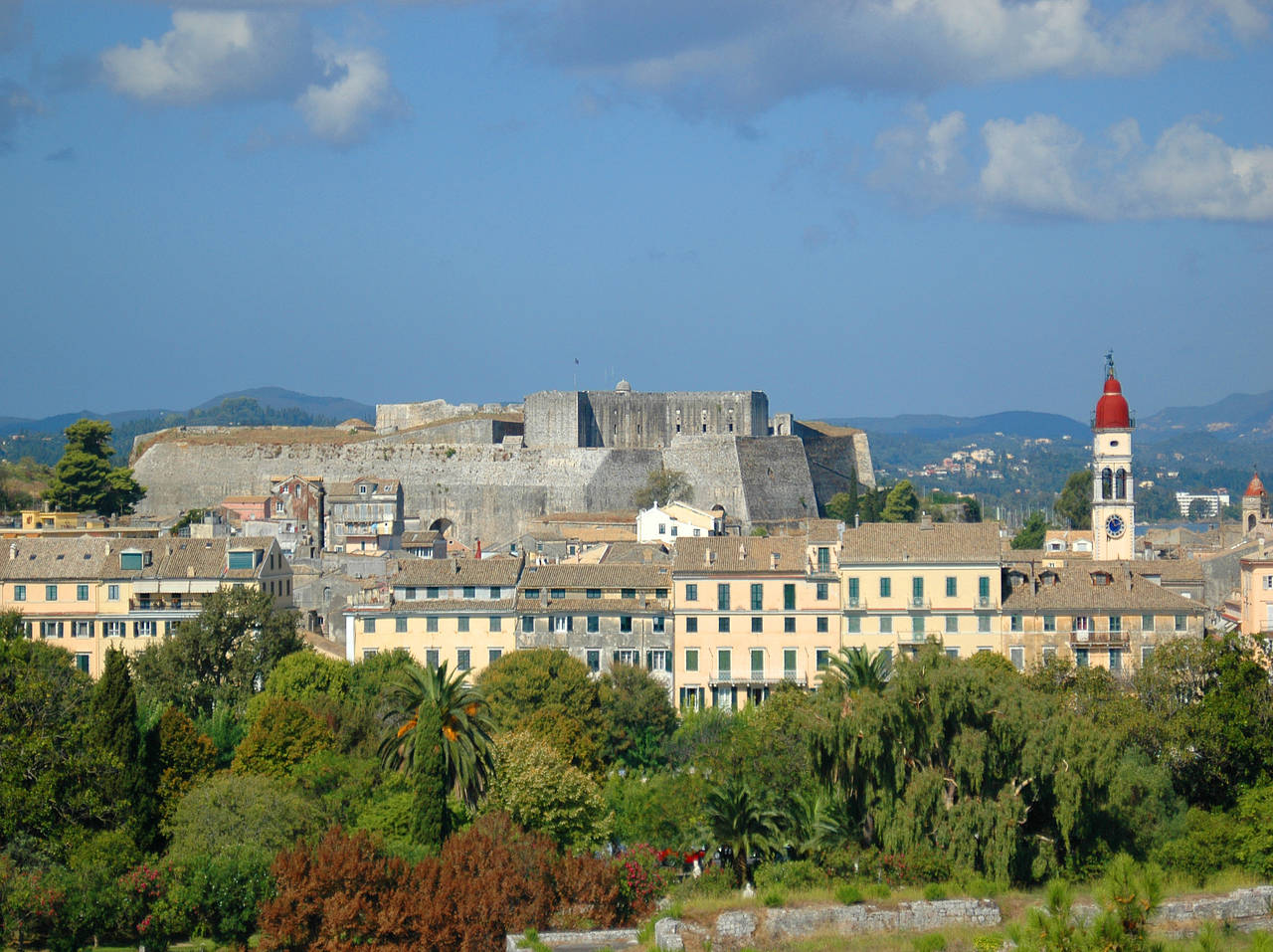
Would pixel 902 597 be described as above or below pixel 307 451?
below

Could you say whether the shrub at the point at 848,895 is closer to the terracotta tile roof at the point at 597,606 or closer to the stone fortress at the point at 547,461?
the terracotta tile roof at the point at 597,606

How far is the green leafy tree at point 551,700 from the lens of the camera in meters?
46.4

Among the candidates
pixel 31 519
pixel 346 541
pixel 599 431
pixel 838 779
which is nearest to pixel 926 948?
pixel 838 779

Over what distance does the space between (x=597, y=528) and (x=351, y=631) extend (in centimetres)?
3783

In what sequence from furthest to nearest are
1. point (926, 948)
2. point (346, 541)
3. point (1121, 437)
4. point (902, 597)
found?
1. point (346, 541)
2. point (1121, 437)
3. point (902, 597)
4. point (926, 948)

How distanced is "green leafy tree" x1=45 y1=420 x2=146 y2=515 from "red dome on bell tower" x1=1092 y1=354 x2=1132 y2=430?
54.2 meters

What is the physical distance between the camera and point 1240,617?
5525 centimetres

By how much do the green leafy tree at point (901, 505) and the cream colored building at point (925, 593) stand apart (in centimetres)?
4342

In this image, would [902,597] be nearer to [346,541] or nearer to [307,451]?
[346,541]

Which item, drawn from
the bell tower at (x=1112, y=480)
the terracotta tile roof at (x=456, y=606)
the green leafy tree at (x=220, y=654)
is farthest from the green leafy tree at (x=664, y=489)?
the green leafy tree at (x=220, y=654)

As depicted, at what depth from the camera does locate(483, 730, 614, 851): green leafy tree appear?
3941 cm

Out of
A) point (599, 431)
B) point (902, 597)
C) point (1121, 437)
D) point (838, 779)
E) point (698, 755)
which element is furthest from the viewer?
point (599, 431)

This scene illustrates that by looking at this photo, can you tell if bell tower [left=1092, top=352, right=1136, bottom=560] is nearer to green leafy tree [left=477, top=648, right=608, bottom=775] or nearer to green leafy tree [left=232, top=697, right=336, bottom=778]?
green leafy tree [left=477, top=648, right=608, bottom=775]

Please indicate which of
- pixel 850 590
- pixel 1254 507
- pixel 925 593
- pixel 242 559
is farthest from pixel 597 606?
pixel 1254 507
